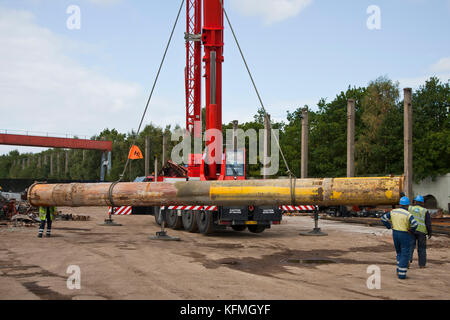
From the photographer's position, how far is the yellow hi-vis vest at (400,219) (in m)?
8.26

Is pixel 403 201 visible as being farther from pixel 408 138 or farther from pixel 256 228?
pixel 408 138

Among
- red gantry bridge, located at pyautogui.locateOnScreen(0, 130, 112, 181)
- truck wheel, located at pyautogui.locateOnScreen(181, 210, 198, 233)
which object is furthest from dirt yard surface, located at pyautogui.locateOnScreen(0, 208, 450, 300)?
red gantry bridge, located at pyautogui.locateOnScreen(0, 130, 112, 181)

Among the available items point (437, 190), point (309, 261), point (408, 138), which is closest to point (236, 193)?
point (309, 261)

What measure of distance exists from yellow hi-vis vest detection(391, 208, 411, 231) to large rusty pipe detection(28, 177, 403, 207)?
31 cm

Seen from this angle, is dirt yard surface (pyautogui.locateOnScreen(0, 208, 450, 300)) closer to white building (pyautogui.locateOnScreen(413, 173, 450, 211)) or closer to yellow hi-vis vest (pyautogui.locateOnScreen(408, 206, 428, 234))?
yellow hi-vis vest (pyautogui.locateOnScreen(408, 206, 428, 234))

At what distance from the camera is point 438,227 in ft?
55.5

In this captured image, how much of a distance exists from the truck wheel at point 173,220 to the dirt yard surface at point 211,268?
236 cm

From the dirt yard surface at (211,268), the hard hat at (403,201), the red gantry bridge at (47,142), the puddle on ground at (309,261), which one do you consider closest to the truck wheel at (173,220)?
the dirt yard surface at (211,268)

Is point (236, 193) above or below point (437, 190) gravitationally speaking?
above

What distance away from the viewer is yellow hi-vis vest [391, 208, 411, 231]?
27.1 ft

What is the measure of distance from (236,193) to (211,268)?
1.59 meters

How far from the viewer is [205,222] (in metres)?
15.4
